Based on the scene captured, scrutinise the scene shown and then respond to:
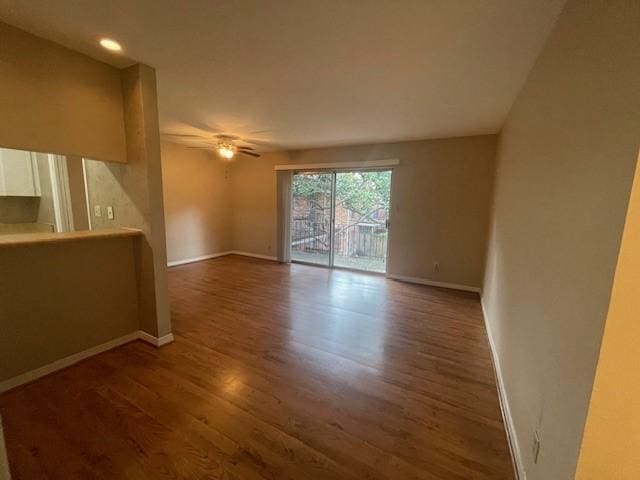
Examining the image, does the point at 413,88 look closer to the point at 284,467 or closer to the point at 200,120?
the point at 200,120

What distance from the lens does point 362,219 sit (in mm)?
5402

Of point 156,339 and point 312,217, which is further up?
point 312,217

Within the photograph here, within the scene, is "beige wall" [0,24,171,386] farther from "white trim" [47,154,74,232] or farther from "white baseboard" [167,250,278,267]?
"white baseboard" [167,250,278,267]

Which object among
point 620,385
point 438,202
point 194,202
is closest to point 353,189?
point 438,202

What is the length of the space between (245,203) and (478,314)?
5029 mm

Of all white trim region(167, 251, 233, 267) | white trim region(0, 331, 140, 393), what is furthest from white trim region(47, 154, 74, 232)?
white trim region(167, 251, 233, 267)

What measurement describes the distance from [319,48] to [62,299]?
105 inches

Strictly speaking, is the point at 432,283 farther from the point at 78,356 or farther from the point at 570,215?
the point at 78,356

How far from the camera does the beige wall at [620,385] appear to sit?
27.6 inches

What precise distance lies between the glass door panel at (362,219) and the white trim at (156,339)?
11.4 ft

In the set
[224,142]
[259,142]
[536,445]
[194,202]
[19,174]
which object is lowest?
[536,445]

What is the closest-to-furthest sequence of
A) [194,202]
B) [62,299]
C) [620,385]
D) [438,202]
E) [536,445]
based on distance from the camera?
[620,385], [536,445], [62,299], [438,202], [194,202]

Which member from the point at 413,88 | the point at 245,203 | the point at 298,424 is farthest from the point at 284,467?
the point at 245,203

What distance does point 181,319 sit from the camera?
2.96 metres
